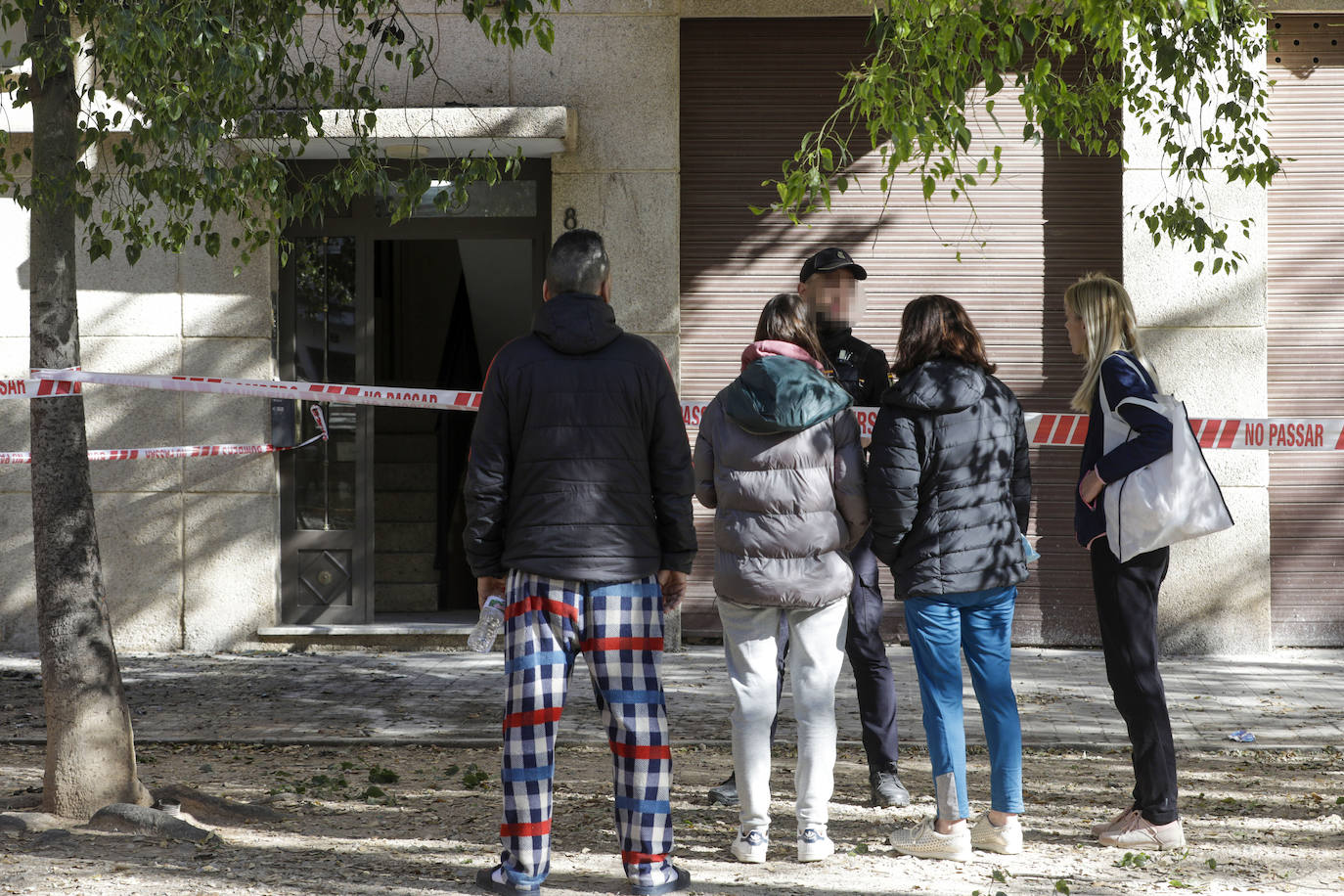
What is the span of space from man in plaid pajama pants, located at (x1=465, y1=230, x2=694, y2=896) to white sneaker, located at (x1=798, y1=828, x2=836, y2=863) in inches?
20.1

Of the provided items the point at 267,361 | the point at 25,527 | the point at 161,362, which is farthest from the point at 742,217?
the point at 25,527

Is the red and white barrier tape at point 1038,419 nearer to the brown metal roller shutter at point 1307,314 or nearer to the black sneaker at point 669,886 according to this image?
the brown metal roller shutter at point 1307,314

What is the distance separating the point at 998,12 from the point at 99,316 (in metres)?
6.62

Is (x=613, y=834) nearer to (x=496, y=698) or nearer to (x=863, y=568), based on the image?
(x=863, y=568)

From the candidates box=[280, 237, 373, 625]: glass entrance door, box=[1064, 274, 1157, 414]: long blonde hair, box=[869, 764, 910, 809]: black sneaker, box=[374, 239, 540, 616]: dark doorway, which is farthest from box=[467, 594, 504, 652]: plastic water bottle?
box=[374, 239, 540, 616]: dark doorway

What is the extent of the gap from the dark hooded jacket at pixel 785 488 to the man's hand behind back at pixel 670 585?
0.82ft

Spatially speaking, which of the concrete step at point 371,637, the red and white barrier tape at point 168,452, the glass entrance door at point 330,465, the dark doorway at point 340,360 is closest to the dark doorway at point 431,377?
the dark doorway at point 340,360

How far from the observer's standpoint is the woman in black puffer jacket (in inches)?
172

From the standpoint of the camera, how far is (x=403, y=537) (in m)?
10.9

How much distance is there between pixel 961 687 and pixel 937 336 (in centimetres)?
115

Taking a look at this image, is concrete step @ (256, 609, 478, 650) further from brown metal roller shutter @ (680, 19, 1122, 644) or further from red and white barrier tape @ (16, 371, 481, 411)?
red and white barrier tape @ (16, 371, 481, 411)

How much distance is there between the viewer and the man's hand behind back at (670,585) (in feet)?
13.6

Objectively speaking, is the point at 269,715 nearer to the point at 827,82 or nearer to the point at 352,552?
the point at 352,552

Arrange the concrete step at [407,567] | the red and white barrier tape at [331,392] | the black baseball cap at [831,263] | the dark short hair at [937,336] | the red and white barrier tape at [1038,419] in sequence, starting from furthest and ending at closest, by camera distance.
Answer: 1. the concrete step at [407,567]
2. the red and white barrier tape at [331,392]
3. the red and white barrier tape at [1038,419]
4. the black baseball cap at [831,263]
5. the dark short hair at [937,336]
